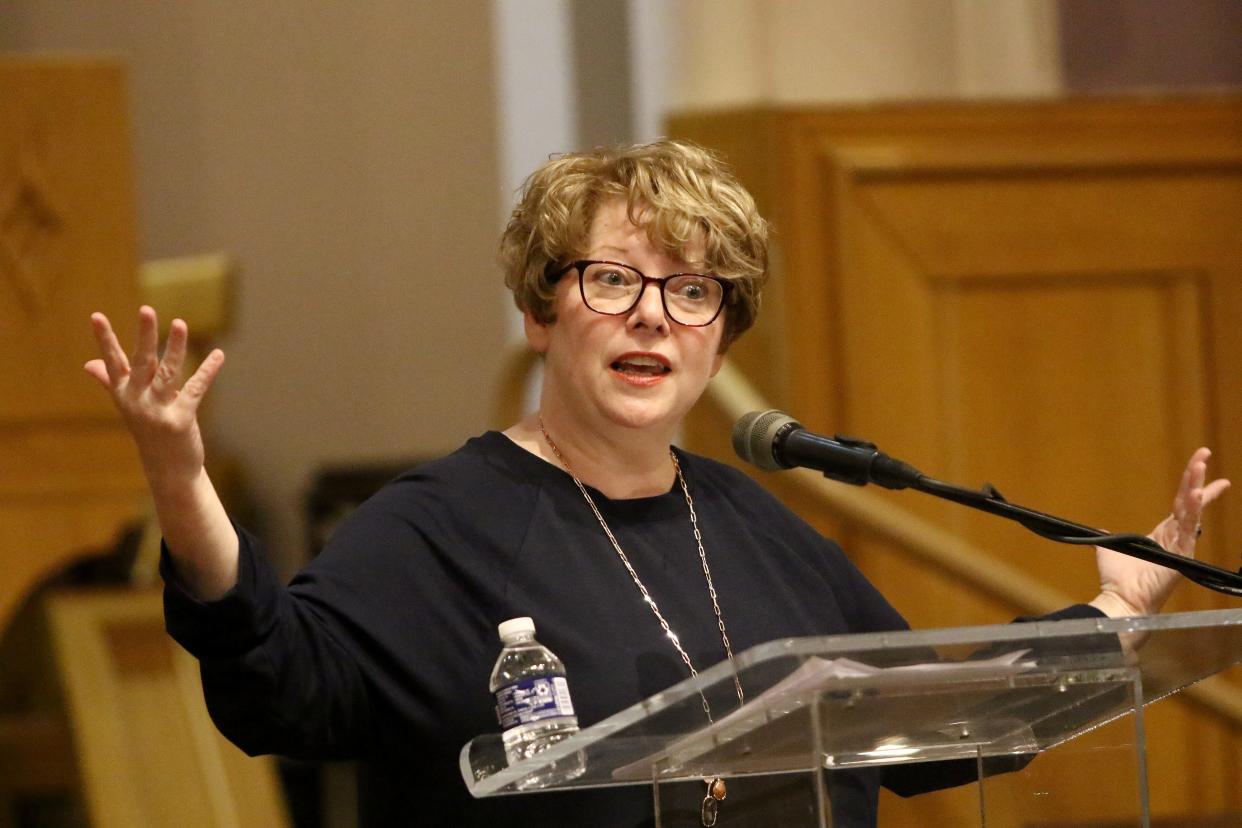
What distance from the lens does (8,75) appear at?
4141 mm

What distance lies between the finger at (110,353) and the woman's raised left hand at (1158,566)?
1.19 m

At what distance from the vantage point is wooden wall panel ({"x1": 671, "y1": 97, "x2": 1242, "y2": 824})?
14.8ft

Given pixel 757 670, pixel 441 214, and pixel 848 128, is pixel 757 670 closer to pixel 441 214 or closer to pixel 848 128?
pixel 848 128

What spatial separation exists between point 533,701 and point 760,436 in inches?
16.1

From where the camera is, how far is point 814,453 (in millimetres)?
1837

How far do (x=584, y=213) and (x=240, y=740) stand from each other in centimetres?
74

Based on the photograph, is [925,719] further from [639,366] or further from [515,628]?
[639,366]

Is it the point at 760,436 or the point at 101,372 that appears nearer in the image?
the point at 101,372

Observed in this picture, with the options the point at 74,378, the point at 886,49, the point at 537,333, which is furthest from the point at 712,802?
the point at 886,49

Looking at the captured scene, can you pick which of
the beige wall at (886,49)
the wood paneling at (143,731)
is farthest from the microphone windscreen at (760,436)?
the beige wall at (886,49)

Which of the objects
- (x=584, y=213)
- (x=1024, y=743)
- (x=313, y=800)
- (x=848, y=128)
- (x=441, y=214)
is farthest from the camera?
(x=441, y=214)

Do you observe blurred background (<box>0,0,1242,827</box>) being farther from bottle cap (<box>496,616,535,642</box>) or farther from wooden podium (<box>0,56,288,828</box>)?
bottle cap (<box>496,616,535,642</box>)

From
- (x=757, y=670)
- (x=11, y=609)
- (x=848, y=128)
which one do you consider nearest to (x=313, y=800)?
(x=11, y=609)

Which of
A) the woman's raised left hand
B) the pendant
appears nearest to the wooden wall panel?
the woman's raised left hand
